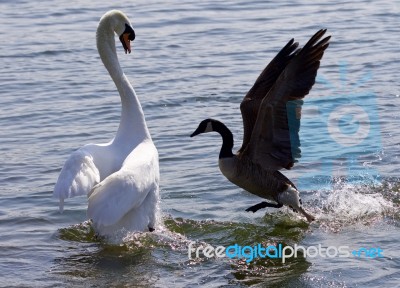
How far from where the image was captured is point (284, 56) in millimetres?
8797

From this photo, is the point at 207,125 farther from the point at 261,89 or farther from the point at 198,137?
the point at 198,137

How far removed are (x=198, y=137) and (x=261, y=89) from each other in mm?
2266

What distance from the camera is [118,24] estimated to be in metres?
8.75

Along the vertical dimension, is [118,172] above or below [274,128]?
below

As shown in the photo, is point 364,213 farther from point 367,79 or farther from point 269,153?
point 367,79

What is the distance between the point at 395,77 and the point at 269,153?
4.72m

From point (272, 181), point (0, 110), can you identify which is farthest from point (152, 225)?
point (0, 110)

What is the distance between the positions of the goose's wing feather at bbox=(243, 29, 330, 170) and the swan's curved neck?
1.02 meters

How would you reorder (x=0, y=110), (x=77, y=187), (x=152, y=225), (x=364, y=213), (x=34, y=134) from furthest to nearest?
(x=0, y=110) → (x=34, y=134) → (x=364, y=213) → (x=152, y=225) → (x=77, y=187)

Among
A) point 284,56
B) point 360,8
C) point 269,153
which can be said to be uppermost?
point 360,8

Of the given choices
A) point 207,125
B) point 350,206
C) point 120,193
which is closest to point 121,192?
point 120,193

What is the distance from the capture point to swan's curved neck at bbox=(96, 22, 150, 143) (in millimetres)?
8211

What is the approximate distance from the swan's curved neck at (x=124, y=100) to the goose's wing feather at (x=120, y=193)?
1.59 ft

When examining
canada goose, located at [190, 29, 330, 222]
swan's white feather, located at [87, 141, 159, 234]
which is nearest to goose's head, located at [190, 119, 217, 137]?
canada goose, located at [190, 29, 330, 222]
